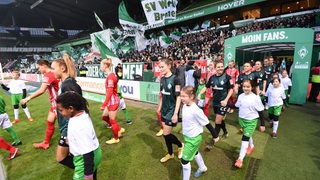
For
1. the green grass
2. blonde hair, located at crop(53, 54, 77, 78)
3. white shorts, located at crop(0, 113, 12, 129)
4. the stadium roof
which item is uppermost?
the stadium roof

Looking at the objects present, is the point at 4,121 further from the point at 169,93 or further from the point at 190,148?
the point at 190,148

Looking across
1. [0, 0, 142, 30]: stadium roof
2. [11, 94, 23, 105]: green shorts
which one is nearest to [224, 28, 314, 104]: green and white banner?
[11, 94, 23, 105]: green shorts

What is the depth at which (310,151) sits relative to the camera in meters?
4.34

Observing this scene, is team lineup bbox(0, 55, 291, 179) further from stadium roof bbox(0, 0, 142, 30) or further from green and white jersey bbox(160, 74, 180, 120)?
stadium roof bbox(0, 0, 142, 30)

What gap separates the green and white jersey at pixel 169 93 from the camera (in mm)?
3735

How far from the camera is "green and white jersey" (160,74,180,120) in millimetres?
3735

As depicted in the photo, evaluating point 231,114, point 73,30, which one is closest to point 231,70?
point 231,114

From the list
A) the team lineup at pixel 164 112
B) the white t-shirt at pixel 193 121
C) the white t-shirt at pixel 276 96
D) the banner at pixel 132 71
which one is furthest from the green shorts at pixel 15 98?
the white t-shirt at pixel 276 96

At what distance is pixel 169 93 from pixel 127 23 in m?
10.3

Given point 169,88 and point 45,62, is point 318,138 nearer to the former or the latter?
point 169,88

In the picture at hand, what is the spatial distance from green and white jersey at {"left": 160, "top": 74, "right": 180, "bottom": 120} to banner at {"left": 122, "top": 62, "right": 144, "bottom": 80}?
24.4ft

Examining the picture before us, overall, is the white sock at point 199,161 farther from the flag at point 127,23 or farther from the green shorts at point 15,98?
the flag at point 127,23

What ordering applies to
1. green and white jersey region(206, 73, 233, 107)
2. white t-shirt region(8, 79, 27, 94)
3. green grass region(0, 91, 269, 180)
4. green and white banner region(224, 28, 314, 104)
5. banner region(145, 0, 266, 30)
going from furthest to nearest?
banner region(145, 0, 266, 30) → green and white banner region(224, 28, 314, 104) → white t-shirt region(8, 79, 27, 94) → green and white jersey region(206, 73, 233, 107) → green grass region(0, 91, 269, 180)

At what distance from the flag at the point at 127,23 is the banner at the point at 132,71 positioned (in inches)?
110
